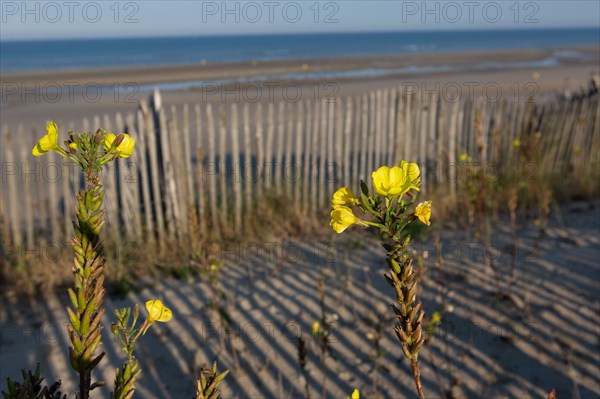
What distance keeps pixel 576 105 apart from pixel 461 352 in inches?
184

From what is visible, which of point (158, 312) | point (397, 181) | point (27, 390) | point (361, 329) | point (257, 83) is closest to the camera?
point (27, 390)

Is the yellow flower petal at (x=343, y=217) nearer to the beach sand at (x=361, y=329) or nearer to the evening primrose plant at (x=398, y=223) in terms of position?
the evening primrose plant at (x=398, y=223)

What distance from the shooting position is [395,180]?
120 centimetres

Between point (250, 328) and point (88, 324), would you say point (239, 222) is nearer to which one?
point (250, 328)

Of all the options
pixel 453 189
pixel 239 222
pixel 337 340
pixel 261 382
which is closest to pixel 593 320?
pixel 337 340

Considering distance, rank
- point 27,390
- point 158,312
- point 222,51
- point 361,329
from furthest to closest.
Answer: point 222,51 < point 361,329 < point 158,312 < point 27,390

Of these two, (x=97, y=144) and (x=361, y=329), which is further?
(x=361, y=329)

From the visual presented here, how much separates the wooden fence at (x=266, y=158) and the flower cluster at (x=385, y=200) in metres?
3.45

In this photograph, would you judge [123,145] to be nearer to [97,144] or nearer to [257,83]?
[97,144]

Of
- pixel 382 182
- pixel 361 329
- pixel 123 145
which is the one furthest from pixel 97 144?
pixel 361 329

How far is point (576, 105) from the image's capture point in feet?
23.5

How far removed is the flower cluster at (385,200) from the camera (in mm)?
1114

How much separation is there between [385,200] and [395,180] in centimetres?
5

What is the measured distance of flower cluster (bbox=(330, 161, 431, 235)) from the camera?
1.11 metres
